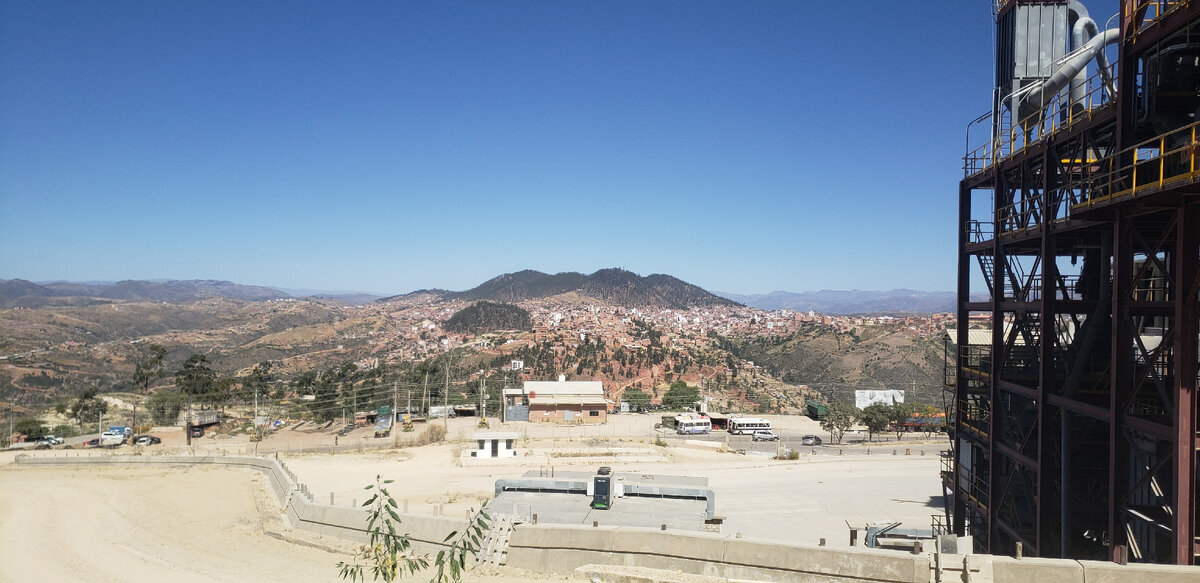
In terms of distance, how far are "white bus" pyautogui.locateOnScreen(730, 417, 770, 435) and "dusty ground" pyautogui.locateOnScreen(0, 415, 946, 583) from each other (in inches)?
188

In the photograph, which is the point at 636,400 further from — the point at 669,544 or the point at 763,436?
the point at 669,544

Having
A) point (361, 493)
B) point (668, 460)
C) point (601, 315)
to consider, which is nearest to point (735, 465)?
point (668, 460)

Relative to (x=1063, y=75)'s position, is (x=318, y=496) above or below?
below

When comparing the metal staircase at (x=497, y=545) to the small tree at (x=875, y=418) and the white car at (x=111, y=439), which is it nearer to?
the white car at (x=111, y=439)

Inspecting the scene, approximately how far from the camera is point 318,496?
96.2ft

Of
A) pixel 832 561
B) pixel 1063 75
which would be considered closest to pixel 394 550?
pixel 832 561

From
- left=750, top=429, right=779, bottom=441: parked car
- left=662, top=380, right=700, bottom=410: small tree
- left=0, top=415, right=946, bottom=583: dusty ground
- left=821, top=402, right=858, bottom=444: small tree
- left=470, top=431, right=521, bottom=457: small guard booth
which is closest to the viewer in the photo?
left=0, top=415, right=946, bottom=583: dusty ground

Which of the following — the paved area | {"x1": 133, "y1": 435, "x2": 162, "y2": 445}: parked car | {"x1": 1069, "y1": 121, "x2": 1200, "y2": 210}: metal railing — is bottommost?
{"x1": 133, "y1": 435, "x2": 162, "y2": 445}: parked car

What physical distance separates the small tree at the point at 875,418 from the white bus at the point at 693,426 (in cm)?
1190

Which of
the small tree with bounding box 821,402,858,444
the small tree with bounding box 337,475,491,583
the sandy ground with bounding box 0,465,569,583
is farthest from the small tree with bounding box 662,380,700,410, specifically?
the small tree with bounding box 337,475,491,583

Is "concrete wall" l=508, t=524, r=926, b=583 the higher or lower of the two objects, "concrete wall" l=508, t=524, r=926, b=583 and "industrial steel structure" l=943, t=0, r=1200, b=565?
the lower

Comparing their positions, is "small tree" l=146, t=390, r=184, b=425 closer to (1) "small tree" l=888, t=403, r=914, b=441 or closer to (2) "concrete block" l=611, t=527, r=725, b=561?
(2) "concrete block" l=611, t=527, r=725, b=561

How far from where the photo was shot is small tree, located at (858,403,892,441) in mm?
54781

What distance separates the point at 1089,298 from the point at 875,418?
3980 centimetres
